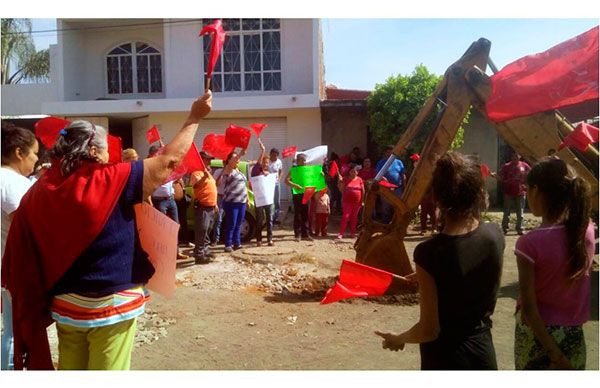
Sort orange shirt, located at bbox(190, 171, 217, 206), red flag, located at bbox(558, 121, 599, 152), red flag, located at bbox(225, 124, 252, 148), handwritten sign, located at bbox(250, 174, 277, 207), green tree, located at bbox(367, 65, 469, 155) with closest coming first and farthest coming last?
1. red flag, located at bbox(558, 121, 599, 152)
2. red flag, located at bbox(225, 124, 252, 148)
3. orange shirt, located at bbox(190, 171, 217, 206)
4. handwritten sign, located at bbox(250, 174, 277, 207)
5. green tree, located at bbox(367, 65, 469, 155)

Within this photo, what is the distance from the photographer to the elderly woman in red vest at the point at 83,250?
2441mm

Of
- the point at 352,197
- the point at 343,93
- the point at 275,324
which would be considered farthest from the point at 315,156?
the point at 343,93

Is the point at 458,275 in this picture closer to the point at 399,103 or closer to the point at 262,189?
the point at 262,189

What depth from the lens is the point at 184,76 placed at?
→ 51.1 feet

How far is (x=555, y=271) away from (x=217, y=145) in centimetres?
585

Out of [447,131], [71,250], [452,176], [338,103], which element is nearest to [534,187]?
[452,176]

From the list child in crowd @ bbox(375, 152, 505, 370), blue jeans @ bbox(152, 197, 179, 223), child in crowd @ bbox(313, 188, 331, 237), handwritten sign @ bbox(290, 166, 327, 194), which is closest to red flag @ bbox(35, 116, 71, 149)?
blue jeans @ bbox(152, 197, 179, 223)

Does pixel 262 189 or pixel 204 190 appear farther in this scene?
pixel 262 189

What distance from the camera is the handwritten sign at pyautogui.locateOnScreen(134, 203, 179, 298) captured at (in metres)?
2.92

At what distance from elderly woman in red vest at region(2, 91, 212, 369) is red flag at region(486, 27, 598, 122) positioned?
304 centimetres

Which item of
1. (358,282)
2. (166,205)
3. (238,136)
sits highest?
(238,136)

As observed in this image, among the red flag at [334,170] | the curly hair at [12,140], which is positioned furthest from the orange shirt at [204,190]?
the curly hair at [12,140]

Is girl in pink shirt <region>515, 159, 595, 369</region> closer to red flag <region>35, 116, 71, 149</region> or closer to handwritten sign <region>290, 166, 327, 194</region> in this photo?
red flag <region>35, 116, 71, 149</region>

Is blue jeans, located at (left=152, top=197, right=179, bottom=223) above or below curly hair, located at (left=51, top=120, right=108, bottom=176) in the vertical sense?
below
